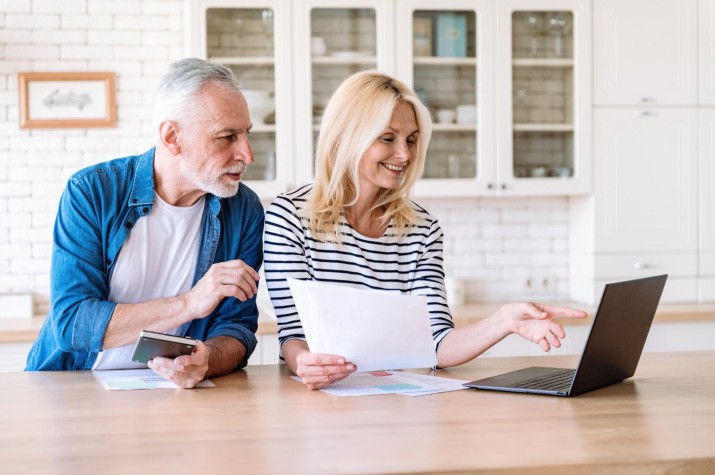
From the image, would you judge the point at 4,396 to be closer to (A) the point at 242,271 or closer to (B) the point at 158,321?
(B) the point at 158,321

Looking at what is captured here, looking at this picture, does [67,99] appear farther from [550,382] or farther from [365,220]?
[550,382]

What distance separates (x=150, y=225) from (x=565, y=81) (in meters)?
2.61

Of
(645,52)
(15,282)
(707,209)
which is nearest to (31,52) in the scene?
(15,282)

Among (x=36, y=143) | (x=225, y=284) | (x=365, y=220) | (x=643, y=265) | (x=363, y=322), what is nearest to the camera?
(x=363, y=322)

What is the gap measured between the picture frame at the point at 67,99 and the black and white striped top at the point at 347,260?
2.10 m

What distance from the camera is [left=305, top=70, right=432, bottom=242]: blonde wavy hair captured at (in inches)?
94.0

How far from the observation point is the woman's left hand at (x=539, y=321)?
197 cm

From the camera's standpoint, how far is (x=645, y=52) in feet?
14.2

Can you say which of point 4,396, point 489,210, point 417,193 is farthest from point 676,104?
point 4,396

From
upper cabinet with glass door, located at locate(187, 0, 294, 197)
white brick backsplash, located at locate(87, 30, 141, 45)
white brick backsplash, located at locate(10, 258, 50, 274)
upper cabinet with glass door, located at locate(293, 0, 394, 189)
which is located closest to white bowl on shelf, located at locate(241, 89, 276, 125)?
upper cabinet with glass door, located at locate(187, 0, 294, 197)

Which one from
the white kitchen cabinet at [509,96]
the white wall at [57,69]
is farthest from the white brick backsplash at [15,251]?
the white kitchen cabinet at [509,96]

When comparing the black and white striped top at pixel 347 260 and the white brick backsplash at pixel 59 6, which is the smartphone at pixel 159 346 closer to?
the black and white striped top at pixel 347 260

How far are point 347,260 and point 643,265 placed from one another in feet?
7.89

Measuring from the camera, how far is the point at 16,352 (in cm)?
372
